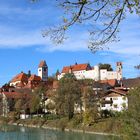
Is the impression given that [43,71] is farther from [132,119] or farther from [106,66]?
[132,119]

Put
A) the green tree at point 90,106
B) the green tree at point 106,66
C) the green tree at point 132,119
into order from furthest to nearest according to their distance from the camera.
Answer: the green tree at point 106,66 < the green tree at point 90,106 < the green tree at point 132,119

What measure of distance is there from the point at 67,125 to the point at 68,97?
12.7 feet

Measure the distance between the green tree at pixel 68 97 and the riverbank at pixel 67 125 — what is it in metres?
1.51

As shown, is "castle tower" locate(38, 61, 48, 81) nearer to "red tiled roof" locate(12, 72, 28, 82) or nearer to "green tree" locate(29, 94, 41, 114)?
"red tiled roof" locate(12, 72, 28, 82)

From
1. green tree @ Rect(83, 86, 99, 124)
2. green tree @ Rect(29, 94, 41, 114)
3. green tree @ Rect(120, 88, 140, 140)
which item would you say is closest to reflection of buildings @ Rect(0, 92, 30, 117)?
green tree @ Rect(29, 94, 41, 114)

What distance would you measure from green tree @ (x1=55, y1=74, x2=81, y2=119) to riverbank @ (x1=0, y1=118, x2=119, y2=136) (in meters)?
1.51

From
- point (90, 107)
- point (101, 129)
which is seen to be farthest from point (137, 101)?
point (90, 107)

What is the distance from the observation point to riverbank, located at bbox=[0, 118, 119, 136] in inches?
1925

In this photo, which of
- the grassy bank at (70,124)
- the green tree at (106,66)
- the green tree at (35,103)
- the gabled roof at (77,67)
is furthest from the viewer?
the gabled roof at (77,67)

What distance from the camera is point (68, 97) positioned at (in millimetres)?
57062

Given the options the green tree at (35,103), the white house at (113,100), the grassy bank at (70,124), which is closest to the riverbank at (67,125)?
the grassy bank at (70,124)

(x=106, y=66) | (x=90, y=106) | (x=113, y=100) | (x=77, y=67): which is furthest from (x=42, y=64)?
(x=90, y=106)

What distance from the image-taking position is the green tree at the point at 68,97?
57250 millimetres

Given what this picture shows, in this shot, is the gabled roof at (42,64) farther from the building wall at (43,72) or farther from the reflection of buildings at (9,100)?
the reflection of buildings at (9,100)
